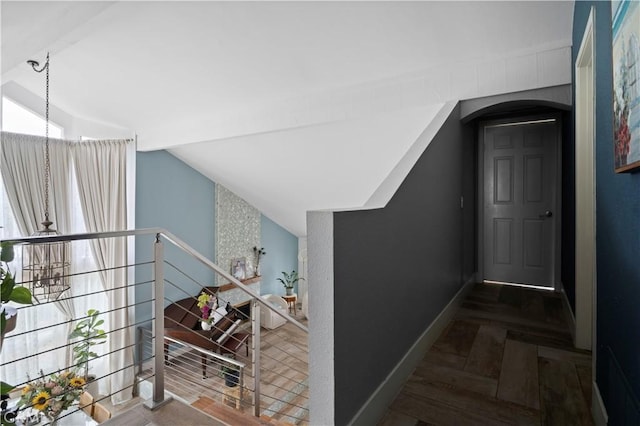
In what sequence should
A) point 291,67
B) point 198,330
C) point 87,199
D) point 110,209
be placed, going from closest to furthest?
point 291,67
point 87,199
point 110,209
point 198,330

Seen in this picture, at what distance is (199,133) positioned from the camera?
4.14 m

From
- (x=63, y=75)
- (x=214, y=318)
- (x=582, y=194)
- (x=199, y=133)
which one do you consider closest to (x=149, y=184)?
(x=199, y=133)

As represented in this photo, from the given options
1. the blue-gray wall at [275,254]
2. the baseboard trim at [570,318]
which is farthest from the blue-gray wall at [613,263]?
the blue-gray wall at [275,254]

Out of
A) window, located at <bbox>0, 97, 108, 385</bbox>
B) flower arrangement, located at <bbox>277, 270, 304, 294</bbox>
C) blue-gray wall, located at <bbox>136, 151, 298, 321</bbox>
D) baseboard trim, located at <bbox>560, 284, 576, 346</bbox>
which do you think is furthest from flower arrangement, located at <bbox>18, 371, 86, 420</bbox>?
flower arrangement, located at <bbox>277, 270, 304, 294</bbox>

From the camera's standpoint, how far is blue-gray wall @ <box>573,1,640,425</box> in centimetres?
100

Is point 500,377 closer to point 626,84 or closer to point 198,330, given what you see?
point 626,84

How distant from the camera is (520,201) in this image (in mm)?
3762

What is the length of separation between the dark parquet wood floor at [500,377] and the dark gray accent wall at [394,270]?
20 cm

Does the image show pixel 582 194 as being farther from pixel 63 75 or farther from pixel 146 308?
pixel 146 308

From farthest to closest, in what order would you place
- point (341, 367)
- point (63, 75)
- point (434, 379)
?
point (63, 75), point (434, 379), point (341, 367)

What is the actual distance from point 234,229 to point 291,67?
13.1 ft

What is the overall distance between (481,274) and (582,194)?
6.62 ft

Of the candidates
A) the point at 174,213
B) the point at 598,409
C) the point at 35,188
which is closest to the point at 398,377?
the point at 598,409

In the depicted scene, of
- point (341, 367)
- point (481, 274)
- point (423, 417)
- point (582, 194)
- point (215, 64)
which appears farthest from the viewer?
point (481, 274)
